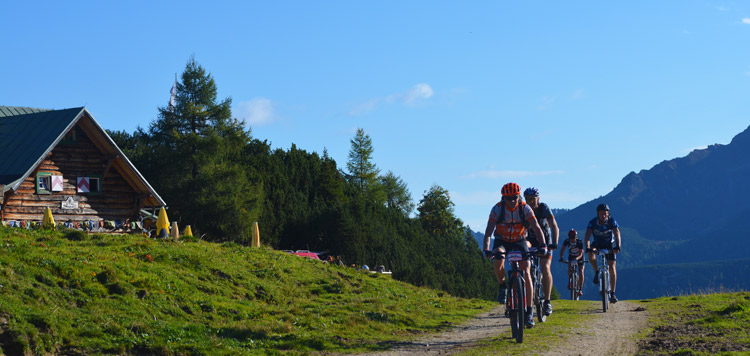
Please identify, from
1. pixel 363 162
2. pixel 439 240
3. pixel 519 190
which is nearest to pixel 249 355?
pixel 519 190

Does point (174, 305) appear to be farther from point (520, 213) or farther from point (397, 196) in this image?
point (397, 196)

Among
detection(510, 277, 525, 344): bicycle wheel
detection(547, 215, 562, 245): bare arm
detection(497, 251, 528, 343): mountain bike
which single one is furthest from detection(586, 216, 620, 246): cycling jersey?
detection(510, 277, 525, 344): bicycle wheel

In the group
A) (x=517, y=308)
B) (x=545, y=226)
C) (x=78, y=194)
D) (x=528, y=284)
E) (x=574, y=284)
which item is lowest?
(x=574, y=284)

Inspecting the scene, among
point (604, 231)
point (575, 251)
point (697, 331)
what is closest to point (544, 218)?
point (697, 331)

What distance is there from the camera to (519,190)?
39.3ft

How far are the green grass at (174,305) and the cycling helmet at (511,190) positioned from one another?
3.25 m

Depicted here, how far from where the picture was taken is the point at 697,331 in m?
12.7

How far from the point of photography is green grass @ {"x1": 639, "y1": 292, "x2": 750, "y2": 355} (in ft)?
34.6

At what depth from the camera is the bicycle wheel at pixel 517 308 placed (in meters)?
11.3

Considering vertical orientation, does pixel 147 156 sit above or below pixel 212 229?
above

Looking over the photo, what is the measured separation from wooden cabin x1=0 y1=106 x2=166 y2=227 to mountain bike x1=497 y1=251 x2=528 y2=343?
80.8 feet

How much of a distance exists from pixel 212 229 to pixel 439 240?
4126 centimetres

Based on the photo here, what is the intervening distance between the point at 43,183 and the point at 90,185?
89.0 inches

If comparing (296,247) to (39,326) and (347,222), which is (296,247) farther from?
(39,326)
